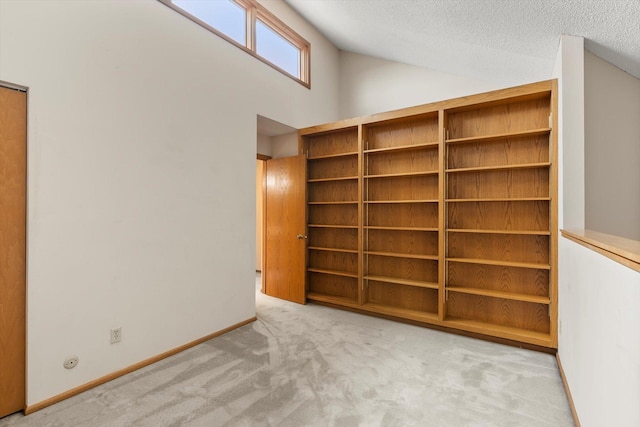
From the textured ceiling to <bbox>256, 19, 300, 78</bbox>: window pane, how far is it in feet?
1.47

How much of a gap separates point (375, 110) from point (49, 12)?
364cm

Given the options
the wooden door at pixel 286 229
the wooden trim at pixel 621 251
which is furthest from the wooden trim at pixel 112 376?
the wooden trim at pixel 621 251

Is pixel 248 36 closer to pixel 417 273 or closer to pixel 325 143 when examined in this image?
pixel 325 143

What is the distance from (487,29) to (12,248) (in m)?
3.59

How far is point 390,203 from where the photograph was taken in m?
3.51

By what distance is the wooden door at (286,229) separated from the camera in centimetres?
396

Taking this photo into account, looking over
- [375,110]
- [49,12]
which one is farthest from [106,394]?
[375,110]

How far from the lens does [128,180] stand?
2.30m

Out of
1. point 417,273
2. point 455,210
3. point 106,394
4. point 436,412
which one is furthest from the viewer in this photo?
point 417,273

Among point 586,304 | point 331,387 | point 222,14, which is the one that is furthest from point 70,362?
point 222,14

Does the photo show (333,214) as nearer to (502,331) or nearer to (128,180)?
(502,331)

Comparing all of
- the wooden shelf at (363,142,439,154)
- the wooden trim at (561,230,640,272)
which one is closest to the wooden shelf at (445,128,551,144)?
the wooden shelf at (363,142,439,154)

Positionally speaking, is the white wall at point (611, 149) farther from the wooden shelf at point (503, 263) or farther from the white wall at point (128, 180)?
the white wall at point (128, 180)

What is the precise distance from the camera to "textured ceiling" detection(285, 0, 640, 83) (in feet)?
6.43
